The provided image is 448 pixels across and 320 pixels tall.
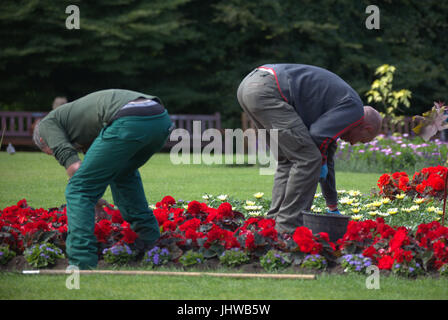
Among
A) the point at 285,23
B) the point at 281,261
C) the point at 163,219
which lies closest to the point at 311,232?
the point at 281,261

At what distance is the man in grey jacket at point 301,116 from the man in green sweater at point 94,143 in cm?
95

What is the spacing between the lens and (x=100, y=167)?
381cm

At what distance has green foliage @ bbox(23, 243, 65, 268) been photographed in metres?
4.00

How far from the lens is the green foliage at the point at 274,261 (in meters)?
3.96

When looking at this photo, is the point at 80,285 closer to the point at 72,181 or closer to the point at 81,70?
the point at 72,181

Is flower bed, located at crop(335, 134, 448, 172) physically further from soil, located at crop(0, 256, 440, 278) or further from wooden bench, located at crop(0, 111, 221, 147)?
soil, located at crop(0, 256, 440, 278)

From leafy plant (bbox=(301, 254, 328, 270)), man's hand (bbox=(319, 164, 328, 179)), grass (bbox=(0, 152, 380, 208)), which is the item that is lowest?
grass (bbox=(0, 152, 380, 208))

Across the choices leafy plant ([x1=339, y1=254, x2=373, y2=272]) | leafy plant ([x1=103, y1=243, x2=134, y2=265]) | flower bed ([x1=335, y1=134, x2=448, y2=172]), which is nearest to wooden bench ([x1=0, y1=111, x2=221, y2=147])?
flower bed ([x1=335, y1=134, x2=448, y2=172])

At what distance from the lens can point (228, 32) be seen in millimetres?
22484

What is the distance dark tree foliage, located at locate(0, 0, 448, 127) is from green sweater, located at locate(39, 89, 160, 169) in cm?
1561

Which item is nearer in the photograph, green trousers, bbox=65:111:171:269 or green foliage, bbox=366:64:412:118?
green trousers, bbox=65:111:171:269

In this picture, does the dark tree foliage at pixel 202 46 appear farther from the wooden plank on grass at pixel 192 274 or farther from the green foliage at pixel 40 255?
the wooden plank on grass at pixel 192 274

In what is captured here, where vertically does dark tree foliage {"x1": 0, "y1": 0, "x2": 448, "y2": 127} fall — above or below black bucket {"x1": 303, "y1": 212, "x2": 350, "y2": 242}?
above

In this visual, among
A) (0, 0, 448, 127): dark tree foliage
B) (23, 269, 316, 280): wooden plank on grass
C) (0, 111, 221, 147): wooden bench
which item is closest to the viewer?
(23, 269, 316, 280): wooden plank on grass
